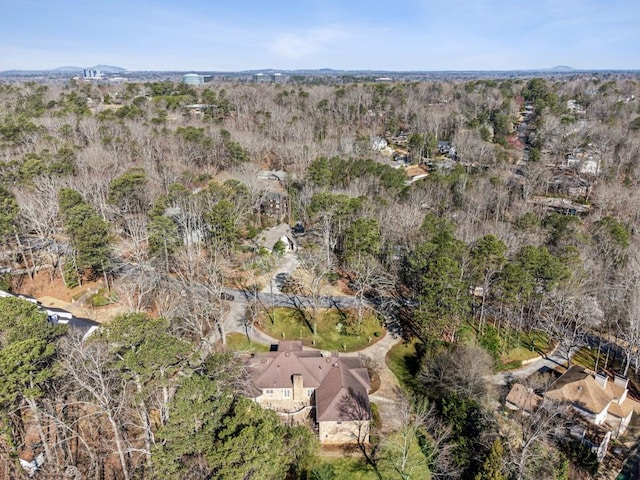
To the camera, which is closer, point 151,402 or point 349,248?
point 151,402

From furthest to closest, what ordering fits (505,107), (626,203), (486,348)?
1. (505,107)
2. (626,203)
3. (486,348)

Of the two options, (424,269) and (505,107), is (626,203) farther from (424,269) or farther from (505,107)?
(505,107)

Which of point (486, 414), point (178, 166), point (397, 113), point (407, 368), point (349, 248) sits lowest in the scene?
point (407, 368)

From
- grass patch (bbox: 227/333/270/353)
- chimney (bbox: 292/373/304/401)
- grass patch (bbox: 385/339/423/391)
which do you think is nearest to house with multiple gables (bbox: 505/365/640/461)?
grass patch (bbox: 385/339/423/391)

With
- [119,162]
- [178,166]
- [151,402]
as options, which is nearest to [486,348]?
[151,402]

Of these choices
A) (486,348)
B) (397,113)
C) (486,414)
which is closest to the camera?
(486,414)

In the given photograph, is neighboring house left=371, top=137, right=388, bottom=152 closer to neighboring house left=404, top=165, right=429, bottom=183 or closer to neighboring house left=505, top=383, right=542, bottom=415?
neighboring house left=404, top=165, right=429, bottom=183

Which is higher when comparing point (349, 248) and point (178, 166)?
point (178, 166)
